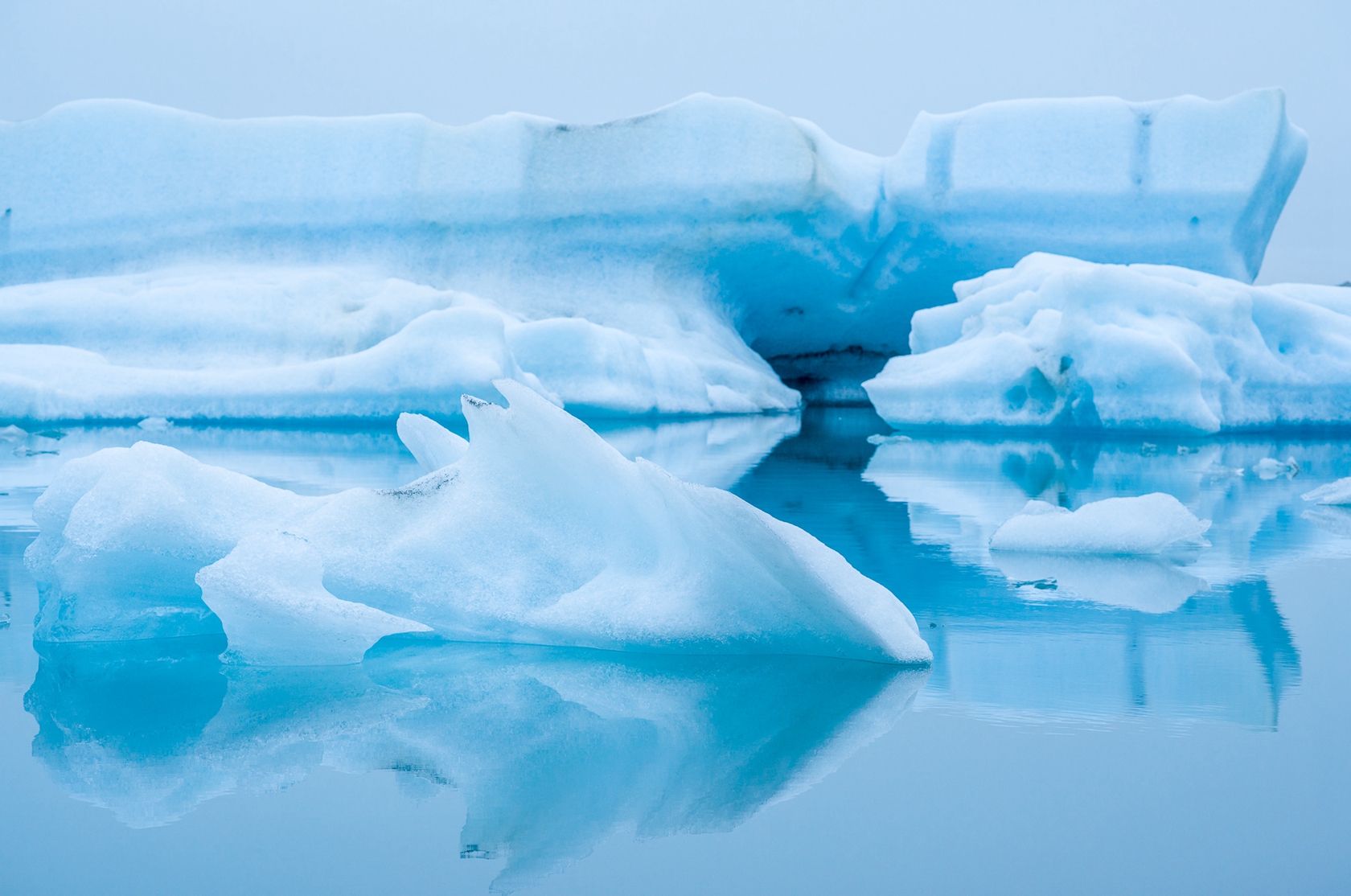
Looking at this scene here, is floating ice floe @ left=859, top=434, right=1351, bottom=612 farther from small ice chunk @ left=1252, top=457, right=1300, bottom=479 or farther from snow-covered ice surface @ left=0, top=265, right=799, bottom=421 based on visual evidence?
snow-covered ice surface @ left=0, top=265, right=799, bottom=421

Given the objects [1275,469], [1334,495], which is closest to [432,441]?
[1334,495]

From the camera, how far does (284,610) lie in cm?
160

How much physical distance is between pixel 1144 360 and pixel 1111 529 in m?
4.92

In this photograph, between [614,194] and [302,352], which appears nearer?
[302,352]

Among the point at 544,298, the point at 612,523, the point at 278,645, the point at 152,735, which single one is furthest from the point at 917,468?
the point at 544,298

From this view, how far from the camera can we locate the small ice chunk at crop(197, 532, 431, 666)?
1603mm

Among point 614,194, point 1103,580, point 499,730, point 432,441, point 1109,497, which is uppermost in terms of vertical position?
point 614,194

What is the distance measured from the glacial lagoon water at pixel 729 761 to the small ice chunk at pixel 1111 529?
1.11 feet

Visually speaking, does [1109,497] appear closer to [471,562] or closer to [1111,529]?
[1111,529]

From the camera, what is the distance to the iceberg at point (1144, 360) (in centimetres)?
728

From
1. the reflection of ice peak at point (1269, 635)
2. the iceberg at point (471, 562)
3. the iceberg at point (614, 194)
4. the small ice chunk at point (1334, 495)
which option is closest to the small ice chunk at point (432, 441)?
the iceberg at point (471, 562)

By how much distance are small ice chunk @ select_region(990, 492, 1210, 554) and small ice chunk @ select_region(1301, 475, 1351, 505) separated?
1.23 meters

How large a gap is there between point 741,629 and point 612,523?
0.91ft

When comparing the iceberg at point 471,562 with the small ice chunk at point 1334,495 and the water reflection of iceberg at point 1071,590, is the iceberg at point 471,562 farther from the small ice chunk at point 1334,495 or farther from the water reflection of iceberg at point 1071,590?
the small ice chunk at point 1334,495
